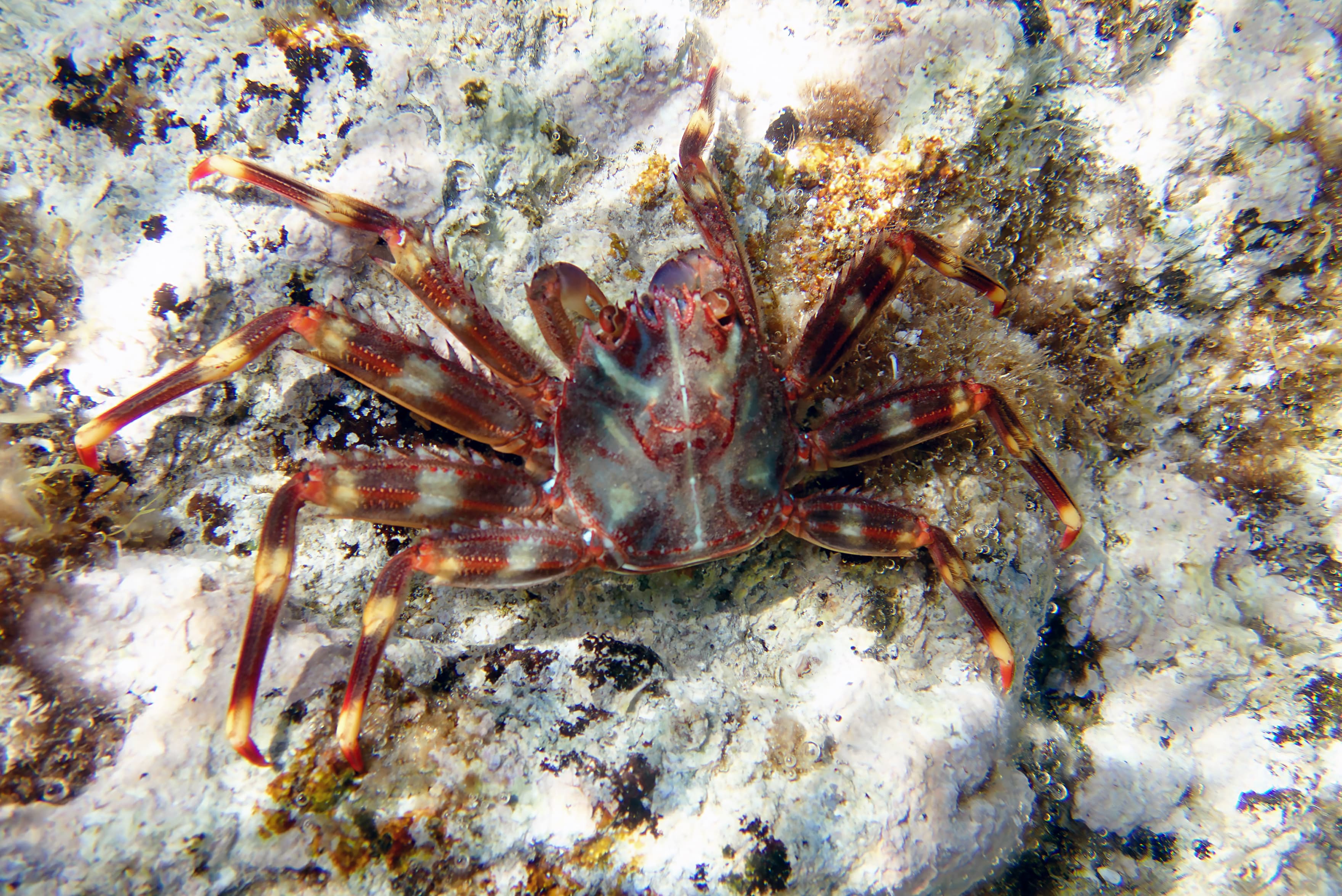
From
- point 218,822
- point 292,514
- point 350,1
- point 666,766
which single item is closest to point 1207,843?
point 666,766

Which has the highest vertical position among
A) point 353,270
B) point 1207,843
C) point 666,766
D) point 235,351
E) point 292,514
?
point 353,270

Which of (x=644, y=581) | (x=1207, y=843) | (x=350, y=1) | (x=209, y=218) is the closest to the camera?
(x=209, y=218)

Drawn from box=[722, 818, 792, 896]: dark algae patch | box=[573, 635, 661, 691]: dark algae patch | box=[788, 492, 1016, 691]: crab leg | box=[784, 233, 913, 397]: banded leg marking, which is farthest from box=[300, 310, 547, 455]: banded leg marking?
box=[722, 818, 792, 896]: dark algae patch

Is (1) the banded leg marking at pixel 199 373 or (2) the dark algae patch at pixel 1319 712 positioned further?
(2) the dark algae patch at pixel 1319 712

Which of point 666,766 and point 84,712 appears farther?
point 666,766

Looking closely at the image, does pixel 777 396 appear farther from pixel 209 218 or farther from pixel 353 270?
pixel 209 218

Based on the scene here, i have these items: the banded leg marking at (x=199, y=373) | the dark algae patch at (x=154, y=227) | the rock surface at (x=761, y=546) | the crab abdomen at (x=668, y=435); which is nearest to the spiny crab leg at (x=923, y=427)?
the rock surface at (x=761, y=546)

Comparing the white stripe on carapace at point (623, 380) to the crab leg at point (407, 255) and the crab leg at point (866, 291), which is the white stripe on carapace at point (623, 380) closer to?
the crab leg at point (407, 255)
